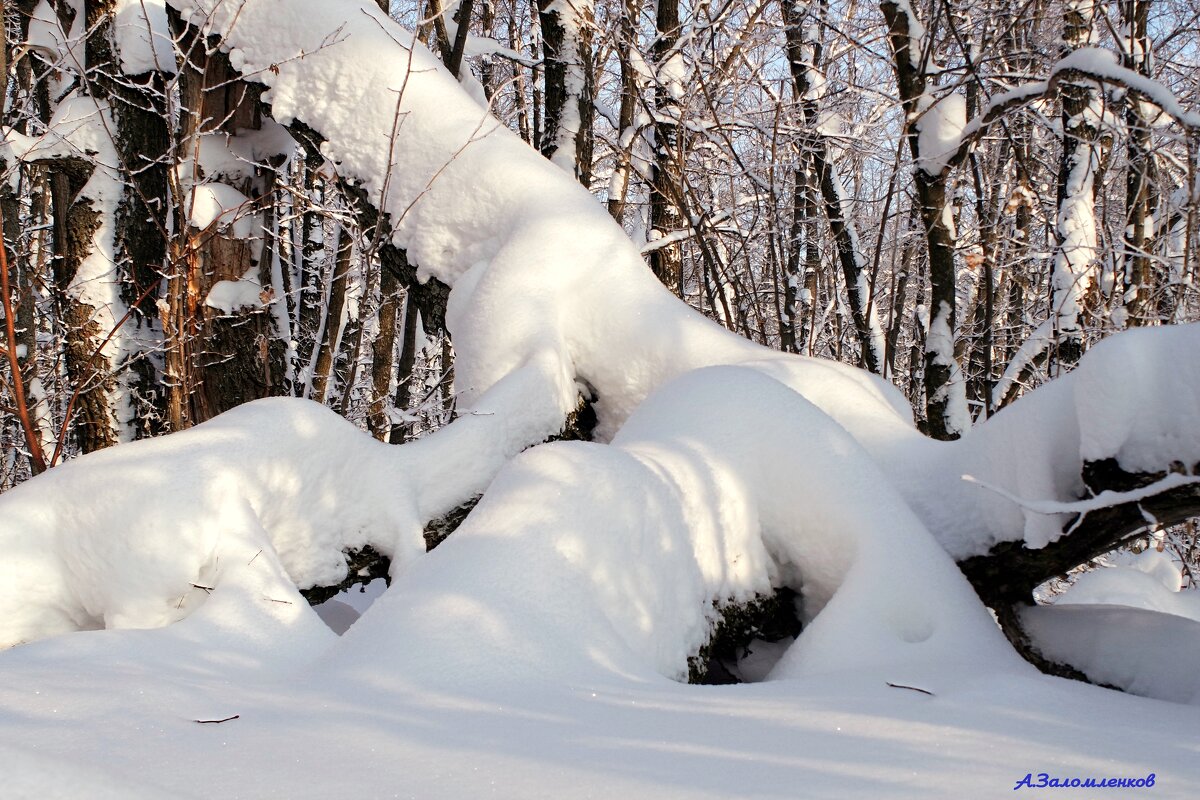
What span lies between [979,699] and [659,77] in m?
5.50

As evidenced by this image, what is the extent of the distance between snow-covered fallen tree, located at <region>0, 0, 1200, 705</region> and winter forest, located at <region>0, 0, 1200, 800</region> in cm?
1

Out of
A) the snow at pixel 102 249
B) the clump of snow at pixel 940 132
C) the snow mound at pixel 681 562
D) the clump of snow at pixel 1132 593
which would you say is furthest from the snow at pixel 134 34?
the clump of snow at pixel 1132 593

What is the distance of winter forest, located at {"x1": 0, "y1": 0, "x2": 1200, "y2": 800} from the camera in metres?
1.53

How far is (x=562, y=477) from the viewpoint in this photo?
253 centimetres

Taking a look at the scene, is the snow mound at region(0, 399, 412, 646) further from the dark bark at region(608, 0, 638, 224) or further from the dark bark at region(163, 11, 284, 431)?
the dark bark at region(608, 0, 638, 224)

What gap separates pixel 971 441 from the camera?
317cm

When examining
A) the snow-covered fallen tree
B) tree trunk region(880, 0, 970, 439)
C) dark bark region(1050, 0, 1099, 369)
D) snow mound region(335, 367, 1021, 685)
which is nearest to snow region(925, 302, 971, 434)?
tree trunk region(880, 0, 970, 439)

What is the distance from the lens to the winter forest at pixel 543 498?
153 centimetres

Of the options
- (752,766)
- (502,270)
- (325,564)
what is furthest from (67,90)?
(752,766)

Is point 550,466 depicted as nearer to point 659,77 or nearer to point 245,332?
point 245,332

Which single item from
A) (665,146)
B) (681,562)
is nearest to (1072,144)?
(665,146)

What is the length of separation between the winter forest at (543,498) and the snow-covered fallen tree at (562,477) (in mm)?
15

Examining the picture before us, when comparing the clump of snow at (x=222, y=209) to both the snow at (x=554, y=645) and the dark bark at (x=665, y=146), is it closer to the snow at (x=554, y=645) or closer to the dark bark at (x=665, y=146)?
the snow at (x=554, y=645)

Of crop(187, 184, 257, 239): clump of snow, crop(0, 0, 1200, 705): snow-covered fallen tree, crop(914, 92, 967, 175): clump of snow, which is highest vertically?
crop(914, 92, 967, 175): clump of snow
